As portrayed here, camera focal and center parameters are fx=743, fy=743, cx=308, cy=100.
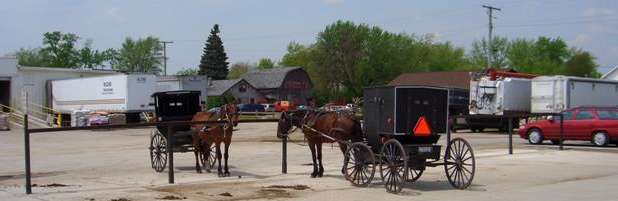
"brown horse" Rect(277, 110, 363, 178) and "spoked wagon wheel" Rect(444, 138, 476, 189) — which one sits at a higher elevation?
"brown horse" Rect(277, 110, 363, 178)

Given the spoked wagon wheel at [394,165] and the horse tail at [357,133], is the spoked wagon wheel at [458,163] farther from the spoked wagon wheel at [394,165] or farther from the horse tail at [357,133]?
the horse tail at [357,133]

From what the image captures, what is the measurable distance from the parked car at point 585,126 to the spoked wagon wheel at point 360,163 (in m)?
14.4

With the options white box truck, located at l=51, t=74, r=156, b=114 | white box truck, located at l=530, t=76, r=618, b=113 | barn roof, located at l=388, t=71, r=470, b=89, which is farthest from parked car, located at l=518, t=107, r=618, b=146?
white box truck, located at l=51, t=74, r=156, b=114

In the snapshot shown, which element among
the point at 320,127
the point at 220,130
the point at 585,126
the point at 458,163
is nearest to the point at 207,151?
the point at 220,130

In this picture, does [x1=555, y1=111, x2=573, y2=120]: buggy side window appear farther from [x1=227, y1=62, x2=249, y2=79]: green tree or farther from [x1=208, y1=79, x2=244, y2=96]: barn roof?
[x1=227, y1=62, x2=249, y2=79]: green tree

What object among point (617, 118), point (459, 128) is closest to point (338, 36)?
point (459, 128)

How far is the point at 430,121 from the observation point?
13359 millimetres

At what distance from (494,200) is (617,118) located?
1564 cm

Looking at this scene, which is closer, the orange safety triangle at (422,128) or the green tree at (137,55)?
the orange safety triangle at (422,128)

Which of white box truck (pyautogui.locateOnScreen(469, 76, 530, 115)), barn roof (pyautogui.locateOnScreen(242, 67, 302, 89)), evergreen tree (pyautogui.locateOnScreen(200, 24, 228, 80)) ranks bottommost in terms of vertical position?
white box truck (pyautogui.locateOnScreen(469, 76, 530, 115))

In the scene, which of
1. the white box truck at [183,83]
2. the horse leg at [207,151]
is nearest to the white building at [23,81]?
the white box truck at [183,83]

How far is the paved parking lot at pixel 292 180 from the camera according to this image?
1263 cm

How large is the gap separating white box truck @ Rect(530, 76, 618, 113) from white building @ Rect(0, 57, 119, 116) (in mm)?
35290

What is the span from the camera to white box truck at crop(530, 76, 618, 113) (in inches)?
1438
